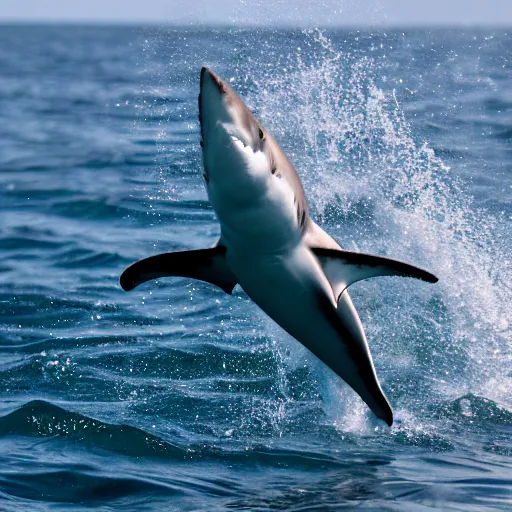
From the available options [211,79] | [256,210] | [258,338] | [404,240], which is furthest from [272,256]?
[404,240]

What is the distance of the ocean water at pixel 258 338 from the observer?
7250 millimetres

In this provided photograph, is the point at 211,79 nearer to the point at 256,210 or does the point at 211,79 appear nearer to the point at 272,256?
the point at 256,210

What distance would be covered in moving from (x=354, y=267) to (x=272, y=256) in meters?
0.68

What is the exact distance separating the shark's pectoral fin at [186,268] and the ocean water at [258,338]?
53.3 inches

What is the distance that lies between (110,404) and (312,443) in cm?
200

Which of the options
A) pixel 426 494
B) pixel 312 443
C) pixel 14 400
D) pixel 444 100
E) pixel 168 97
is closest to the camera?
pixel 426 494

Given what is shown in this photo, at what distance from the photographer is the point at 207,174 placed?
6301 millimetres

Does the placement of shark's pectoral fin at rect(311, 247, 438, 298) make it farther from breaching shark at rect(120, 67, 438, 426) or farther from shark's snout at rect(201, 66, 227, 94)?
shark's snout at rect(201, 66, 227, 94)

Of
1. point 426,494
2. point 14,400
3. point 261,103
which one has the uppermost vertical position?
point 261,103

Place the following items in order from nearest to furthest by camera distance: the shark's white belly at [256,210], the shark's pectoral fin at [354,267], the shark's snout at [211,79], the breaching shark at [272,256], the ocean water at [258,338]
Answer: the shark's snout at [211,79]
the breaching shark at [272,256]
the shark's white belly at [256,210]
the ocean water at [258,338]
the shark's pectoral fin at [354,267]

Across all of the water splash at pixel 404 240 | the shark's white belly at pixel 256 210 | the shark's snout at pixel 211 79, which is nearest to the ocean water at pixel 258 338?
the water splash at pixel 404 240

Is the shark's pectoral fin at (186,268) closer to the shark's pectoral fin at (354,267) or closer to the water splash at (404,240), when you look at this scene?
the shark's pectoral fin at (354,267)

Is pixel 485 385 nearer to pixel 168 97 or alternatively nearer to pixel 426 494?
pixel 426 494

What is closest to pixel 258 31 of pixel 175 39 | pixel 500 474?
pixel 175 39
